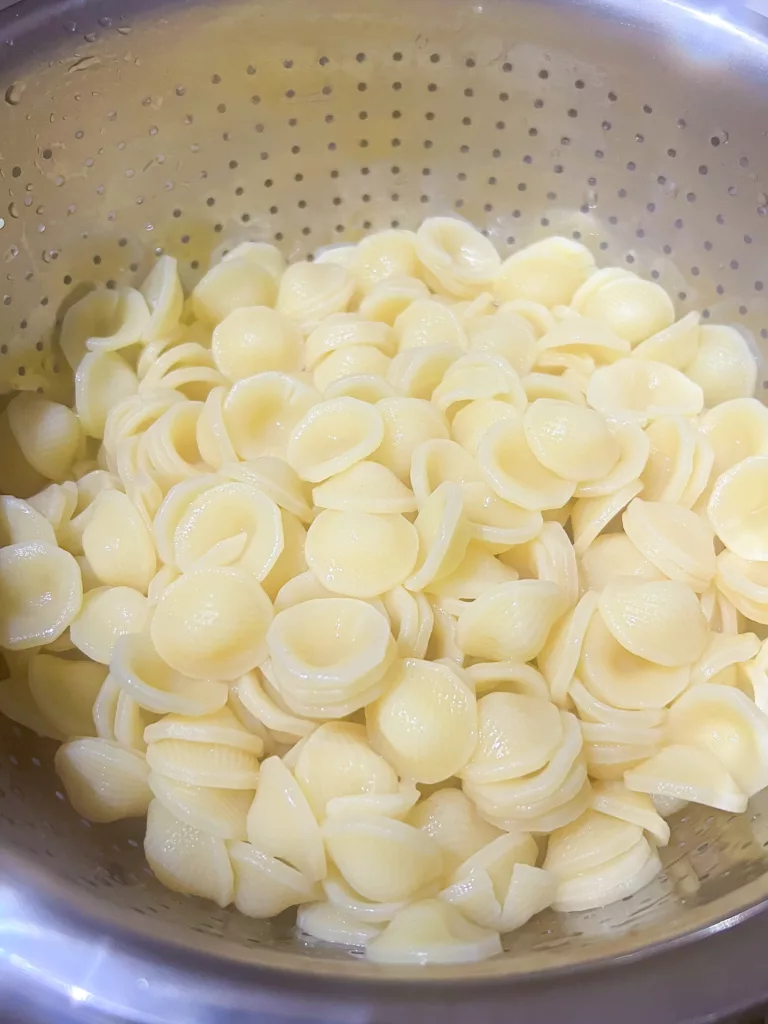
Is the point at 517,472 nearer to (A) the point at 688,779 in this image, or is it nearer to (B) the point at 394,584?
(B) the point at 394,584

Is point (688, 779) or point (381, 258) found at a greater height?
point (381, 258)

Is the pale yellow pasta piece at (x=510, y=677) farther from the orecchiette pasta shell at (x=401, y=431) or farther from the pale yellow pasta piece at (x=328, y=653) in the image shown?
the orecchiette pasta shell at (x=401, y=431)

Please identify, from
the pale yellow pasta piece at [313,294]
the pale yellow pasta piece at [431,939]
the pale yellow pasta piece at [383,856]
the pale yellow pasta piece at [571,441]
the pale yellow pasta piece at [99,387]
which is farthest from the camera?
the pale yellow pasta piece at [313,294]

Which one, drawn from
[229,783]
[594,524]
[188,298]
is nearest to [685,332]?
[594,524]

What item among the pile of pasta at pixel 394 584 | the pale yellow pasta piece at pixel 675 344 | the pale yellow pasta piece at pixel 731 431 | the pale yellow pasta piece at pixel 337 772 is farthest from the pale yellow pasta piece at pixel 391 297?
the pale yellow pasta piece at pixel 337 772

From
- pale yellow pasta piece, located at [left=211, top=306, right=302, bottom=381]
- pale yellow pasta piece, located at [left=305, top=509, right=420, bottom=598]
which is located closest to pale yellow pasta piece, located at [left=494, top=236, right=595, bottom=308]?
pale yellow pasta piece, located at [left=211, top=306, right=302, bottom=381]

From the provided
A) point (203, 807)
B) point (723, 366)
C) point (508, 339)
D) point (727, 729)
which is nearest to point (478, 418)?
point (508, 339)

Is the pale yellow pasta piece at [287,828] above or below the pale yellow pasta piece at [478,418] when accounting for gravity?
below
